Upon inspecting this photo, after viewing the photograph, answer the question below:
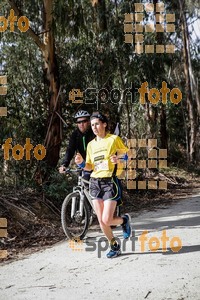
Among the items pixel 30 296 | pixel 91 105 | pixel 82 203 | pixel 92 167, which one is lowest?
pixel 30 296

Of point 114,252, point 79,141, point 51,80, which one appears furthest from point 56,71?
point 114,252

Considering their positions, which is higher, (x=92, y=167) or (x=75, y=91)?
(x=75, y=91)

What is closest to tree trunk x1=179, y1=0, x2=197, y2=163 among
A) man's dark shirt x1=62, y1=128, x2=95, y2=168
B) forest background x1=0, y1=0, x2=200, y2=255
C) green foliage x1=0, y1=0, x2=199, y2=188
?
forest background x1=0, y1=0, x2=200, y2=255

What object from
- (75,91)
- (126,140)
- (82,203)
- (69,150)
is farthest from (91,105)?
(82,203)

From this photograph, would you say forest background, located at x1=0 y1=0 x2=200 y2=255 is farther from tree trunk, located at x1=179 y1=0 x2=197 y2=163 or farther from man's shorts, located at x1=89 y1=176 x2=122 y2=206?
tree trunk, located at x1=179 y1=0 x2=197 y2=163

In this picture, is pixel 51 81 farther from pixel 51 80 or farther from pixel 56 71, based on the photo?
pixel 56 71

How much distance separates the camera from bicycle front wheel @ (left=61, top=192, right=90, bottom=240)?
A: 18.9ft

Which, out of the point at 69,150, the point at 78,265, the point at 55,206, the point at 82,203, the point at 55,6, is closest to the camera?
the point at 78,265

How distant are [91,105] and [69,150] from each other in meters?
4.40

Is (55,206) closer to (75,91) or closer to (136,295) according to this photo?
(75,91)

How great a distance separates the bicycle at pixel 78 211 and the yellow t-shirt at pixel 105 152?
92cm

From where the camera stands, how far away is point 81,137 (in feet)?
20.9

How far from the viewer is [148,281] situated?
407cm

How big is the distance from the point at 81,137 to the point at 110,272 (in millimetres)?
2480
